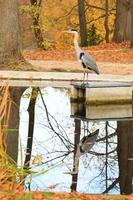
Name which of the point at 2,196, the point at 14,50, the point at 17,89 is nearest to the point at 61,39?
the point at 14,50

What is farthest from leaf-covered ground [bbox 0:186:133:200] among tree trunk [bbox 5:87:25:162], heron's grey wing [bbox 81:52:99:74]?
heron's grey wing [bbox 81:52:99:74]

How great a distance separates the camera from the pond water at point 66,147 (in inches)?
324

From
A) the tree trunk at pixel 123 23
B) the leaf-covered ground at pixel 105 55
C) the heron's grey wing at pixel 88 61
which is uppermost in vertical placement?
the tree trunk at pixel 123 23

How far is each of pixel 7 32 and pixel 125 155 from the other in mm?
11443

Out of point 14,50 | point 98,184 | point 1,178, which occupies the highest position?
point 14,50

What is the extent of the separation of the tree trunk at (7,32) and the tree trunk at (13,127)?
4613mm

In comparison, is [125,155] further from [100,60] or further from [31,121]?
[100,60]

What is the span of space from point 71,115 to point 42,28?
23.3 metres

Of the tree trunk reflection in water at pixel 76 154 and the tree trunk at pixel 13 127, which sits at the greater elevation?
the tree trunk at pixel 13 127

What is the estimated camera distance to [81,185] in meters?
8.24

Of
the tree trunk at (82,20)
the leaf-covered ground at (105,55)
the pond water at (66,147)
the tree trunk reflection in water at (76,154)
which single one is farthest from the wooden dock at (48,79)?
the tree trunk at (82,20)

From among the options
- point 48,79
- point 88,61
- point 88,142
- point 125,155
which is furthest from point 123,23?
point 125,155

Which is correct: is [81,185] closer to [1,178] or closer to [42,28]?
[1,178]

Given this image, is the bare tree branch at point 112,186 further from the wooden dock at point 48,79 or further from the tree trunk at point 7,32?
the tree trunk at point 7,32
